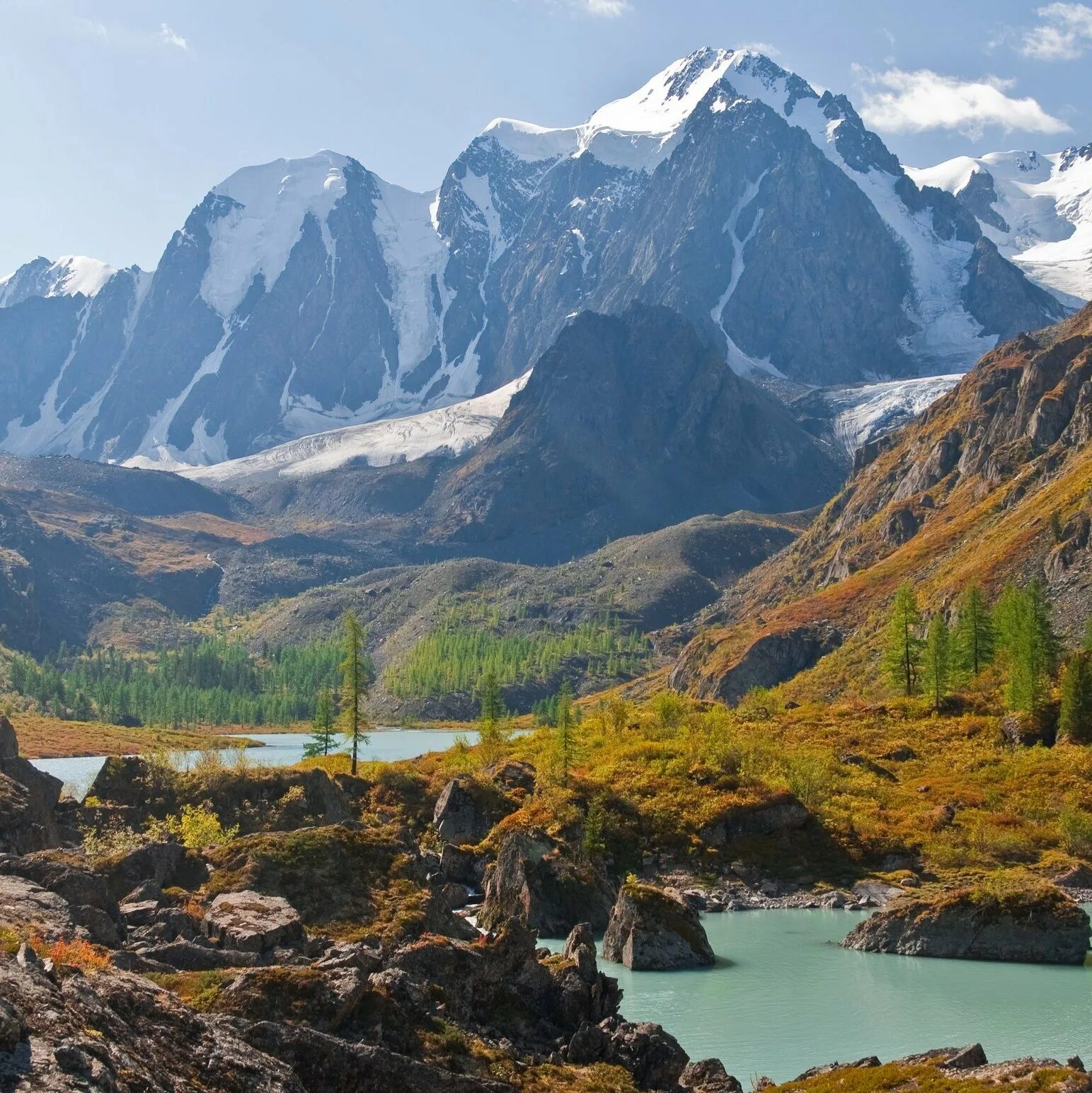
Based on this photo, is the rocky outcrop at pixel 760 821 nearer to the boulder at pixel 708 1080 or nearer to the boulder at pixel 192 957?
the boulder at pixel 708 1080

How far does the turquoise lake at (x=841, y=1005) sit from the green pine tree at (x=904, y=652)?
7414cm

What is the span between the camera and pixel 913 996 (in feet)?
→ 205

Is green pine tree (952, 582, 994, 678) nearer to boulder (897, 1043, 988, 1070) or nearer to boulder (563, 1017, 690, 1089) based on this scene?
boulder (897, 1043, 988, 1070)

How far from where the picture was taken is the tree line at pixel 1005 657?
373 feet

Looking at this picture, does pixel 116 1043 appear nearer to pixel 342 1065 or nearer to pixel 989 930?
pixel 342 1065

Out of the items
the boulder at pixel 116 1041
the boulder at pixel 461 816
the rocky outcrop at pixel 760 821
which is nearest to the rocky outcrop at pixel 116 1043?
the boulder at pixel 116 1041

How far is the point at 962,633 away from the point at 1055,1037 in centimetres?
9469

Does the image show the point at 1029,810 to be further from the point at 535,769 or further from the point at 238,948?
the point at 238,948

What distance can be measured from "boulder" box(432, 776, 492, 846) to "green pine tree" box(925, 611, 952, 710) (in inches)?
2207

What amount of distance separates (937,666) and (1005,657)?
1444 cm

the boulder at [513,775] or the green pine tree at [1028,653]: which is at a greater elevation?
the green pine tree at [1028,653]

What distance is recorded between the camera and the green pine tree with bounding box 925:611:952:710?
131875 mm

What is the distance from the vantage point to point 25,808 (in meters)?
56.3

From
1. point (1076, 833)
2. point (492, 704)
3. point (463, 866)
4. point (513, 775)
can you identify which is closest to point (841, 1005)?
point (463, 866)
